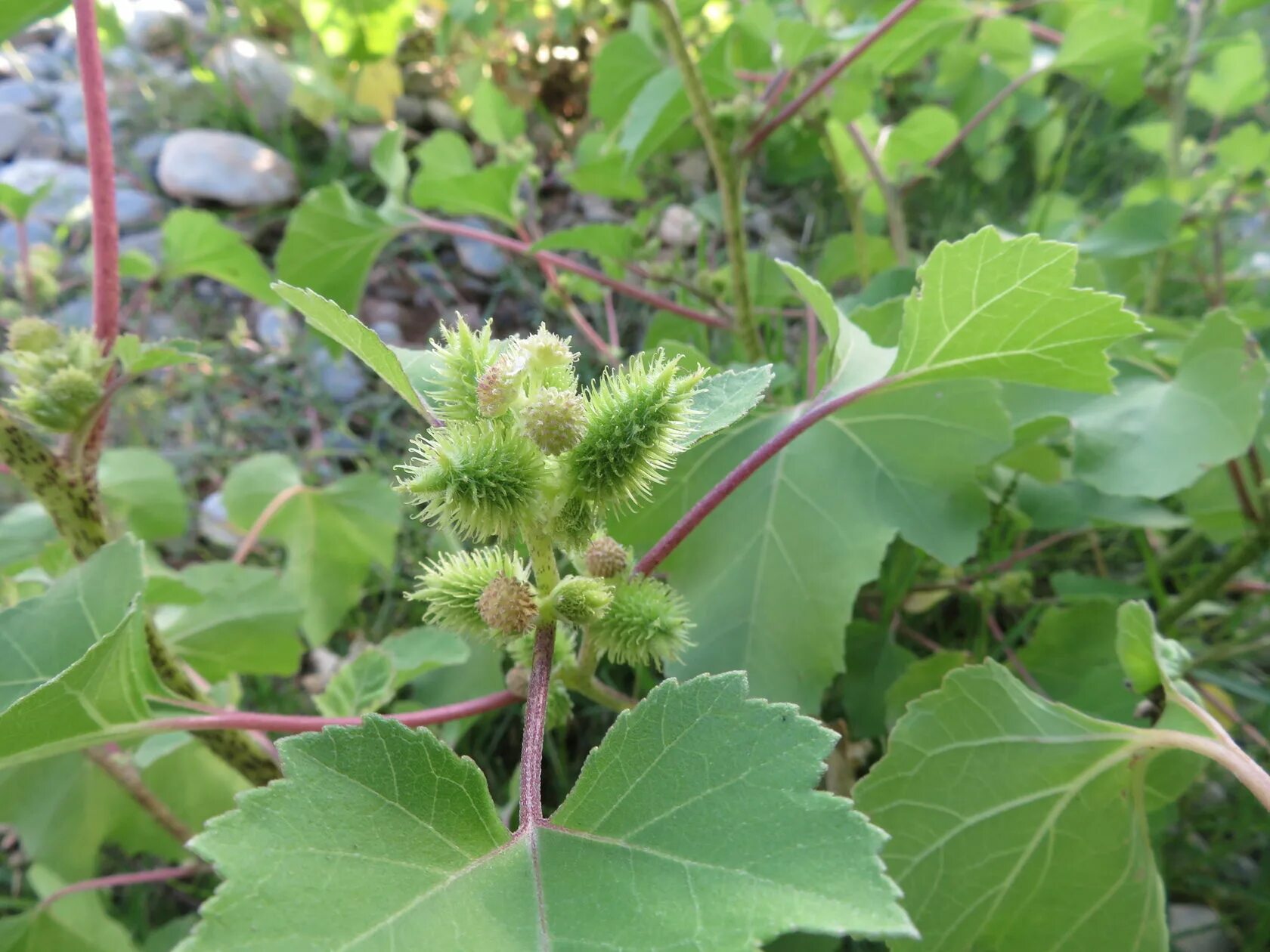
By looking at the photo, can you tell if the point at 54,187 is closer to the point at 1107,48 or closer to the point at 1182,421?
the point at 1107,48

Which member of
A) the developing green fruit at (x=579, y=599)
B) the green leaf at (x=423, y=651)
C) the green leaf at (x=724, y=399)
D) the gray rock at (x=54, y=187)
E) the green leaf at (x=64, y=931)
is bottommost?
the green leaf at (x=64, y=931)

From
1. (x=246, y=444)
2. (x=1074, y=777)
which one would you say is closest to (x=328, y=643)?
(x=246, y=444)

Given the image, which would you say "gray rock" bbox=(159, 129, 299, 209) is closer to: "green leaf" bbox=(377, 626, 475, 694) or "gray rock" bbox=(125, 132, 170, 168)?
"gray rock" bbox=(125, 132, 170, 168)

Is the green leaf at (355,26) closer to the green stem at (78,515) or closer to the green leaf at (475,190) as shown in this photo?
the green leaf at (475,190)

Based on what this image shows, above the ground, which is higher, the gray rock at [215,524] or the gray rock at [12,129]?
the gray rock at [12,129]

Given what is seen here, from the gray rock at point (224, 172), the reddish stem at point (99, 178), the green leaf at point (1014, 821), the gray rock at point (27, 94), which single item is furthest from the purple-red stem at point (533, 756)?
the gray rock at point (27, 94)

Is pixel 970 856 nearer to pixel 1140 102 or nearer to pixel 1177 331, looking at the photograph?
pixel 1177 331
